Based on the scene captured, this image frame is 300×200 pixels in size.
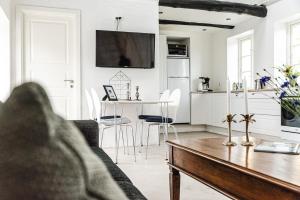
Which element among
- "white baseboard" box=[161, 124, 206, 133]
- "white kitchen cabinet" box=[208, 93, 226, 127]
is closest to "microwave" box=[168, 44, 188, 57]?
"white kitchen cabinet" box=[208, 93, 226, 127]

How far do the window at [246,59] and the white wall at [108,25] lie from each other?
2409 millimetres

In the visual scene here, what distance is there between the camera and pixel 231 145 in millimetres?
1788

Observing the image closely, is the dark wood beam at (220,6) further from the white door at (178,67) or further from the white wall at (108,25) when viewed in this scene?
the white door at (178,67)

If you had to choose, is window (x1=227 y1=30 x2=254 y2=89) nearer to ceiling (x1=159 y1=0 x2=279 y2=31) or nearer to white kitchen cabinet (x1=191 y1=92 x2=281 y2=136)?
ceiling (x1=159 y1=0 x2=279 y2=31)

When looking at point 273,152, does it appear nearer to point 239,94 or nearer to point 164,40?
point 239,94

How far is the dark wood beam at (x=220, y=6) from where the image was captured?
5.21m

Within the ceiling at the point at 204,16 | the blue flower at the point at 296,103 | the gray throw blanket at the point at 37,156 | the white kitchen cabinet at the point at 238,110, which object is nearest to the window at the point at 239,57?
the ceiling at the point at 204,16

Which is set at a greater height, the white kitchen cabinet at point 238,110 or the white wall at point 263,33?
the white wall at point 263,33

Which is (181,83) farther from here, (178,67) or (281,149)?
(281,149)

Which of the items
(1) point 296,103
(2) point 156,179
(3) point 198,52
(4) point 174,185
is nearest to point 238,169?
(1) point 296,103

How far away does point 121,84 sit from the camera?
495 centimetres

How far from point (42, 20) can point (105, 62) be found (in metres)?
1.20

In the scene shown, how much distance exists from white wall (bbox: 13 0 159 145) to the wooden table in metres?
3.14

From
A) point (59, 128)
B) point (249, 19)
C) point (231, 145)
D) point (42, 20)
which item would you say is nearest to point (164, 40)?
point (249, 19)
